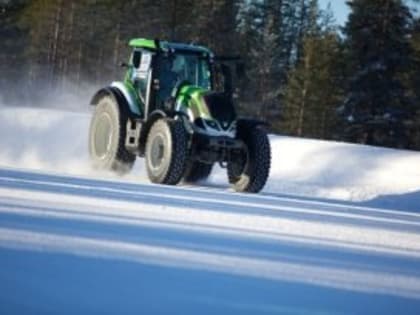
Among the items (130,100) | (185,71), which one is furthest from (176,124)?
(130,100)

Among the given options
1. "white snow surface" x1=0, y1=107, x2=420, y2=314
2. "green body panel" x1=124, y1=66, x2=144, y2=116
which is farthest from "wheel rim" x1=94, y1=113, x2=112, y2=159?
"white snow surface" x1=0, y1=107, x2=420, y2=314

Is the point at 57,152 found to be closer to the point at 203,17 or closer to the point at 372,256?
the point at 372,256

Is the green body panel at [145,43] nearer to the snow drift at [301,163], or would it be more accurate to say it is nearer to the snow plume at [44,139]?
the snow drift at [301,163]

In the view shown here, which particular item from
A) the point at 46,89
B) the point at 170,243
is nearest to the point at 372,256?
the point at 170,243

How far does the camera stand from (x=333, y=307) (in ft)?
12.0

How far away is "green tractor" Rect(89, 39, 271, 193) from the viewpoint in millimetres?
10781

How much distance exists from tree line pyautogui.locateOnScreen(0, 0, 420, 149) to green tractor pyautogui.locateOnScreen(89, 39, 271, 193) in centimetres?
1800

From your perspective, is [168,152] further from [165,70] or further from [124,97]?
[124,97]

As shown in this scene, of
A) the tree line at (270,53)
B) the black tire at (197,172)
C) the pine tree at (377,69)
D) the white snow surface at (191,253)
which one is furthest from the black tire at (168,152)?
the pine tree at (377,69)

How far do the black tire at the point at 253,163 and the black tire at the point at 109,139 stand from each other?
6.24 feet

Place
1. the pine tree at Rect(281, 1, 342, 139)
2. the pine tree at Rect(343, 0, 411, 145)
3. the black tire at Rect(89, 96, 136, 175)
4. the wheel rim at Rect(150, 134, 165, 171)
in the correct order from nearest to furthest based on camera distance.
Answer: the wheel rim at Rect(150, 134, 165, 171) → the black tire at Rect(89, 96, 136, 175) → the pine tree at Rect(343, 0, 411, 145) → the pine tree at Rect(281, 1, 342, 139)

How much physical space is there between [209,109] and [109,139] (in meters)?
2.47

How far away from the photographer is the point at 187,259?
4.46m

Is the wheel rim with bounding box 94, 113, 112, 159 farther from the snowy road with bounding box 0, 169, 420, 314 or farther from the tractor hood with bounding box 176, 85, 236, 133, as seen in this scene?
the snowy road with bounding box 0, 169, 420, 314
